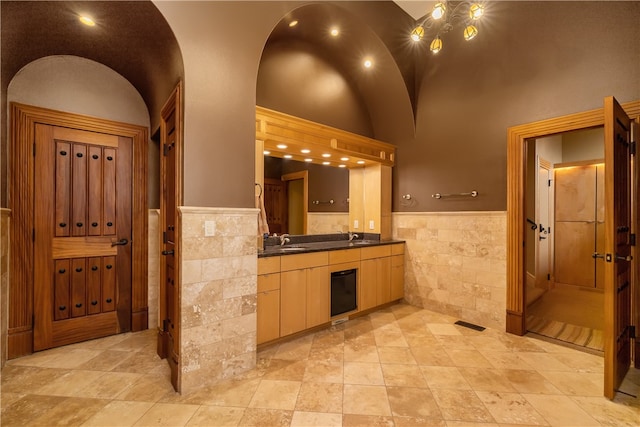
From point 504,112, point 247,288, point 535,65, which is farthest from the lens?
point 504,112

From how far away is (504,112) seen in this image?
10.2 ft

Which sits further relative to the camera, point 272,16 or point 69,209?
point 69,209

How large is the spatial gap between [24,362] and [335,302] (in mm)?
2911

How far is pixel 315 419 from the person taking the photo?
168 cm

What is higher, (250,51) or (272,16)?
(272,16)

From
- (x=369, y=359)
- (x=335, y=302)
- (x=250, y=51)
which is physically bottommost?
(x=369, y=359)

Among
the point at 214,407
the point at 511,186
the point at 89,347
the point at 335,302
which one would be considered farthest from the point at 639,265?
the point at 89,347

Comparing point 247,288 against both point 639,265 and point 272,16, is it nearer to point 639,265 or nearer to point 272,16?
point 272,16

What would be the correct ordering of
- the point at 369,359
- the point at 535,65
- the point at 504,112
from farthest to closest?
the point at 504,112, the point at 535,65, the point at 369,359

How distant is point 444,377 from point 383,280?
1579 millimetres

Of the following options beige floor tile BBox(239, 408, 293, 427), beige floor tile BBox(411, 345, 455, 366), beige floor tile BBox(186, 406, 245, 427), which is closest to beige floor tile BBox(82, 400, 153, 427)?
beige floor tile BBox(186, 406, 245, 427)

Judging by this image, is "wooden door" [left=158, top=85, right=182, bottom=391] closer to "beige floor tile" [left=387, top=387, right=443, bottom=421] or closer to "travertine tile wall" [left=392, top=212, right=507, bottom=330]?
"beige floor tile" [left=387, top=387, right=443, bottom=421]

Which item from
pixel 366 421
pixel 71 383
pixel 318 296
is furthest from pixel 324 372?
pixel 71 383

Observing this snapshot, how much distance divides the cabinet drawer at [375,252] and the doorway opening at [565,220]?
2.36 m
